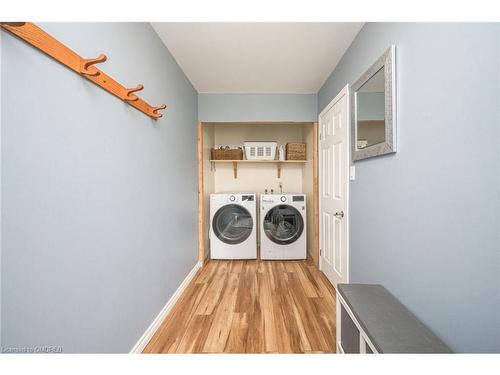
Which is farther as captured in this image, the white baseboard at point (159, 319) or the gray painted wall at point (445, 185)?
the white baseboard at point (159, 319)

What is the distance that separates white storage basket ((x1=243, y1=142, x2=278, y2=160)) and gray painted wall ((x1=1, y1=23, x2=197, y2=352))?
1705mm

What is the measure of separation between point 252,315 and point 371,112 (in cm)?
183

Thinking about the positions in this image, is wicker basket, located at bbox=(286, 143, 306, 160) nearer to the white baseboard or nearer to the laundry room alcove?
the laundry room alcove

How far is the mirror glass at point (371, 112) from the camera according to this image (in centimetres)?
143

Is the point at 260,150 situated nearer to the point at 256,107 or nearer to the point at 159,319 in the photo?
the point at 256,107

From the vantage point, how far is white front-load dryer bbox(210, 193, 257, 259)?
3217 mm

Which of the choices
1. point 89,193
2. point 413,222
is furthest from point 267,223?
point 89,193

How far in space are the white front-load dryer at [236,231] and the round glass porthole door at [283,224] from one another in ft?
0.71

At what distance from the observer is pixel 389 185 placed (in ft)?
4.46

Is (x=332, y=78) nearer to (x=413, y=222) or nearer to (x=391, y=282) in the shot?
(x=413, y=222)

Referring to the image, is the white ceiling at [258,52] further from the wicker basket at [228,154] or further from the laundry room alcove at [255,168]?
the laundry room alcove at [255,168]

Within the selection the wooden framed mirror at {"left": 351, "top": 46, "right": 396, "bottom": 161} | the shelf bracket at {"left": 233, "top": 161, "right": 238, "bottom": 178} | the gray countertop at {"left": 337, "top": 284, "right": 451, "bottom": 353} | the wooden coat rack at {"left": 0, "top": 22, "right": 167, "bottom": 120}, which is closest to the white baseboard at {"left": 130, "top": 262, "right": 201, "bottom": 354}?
the gray countertop at {"left": 337, "top": 284, "right": 451, "bottom": 353}

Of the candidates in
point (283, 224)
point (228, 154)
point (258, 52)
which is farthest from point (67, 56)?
point (283, 224)

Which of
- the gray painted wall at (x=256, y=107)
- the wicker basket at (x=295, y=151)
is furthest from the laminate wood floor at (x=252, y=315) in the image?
the gray painted wall at (x=256, y=107)
